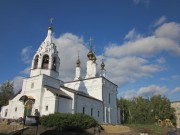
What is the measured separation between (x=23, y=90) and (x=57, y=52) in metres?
7.69

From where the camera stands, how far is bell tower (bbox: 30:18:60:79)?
1173 inches

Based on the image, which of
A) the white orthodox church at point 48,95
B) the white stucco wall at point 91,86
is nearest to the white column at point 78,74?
the white stucco wall at point 91,86

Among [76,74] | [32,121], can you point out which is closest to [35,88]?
[32,121]

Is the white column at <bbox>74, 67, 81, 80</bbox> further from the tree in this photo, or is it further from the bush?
the bush

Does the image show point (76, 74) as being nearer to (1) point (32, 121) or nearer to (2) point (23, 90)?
(2) point (23, 90)

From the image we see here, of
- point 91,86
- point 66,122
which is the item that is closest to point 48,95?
point 66,122

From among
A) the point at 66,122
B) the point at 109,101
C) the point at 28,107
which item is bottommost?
the point at 66,122

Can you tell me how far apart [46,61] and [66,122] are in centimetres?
1242

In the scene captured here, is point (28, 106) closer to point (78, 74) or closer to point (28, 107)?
point (28, 107)

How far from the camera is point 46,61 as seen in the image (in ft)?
99.7

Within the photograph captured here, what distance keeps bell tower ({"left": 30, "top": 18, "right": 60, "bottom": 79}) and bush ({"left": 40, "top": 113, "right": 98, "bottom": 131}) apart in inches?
385

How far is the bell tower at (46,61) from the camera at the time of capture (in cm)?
2980

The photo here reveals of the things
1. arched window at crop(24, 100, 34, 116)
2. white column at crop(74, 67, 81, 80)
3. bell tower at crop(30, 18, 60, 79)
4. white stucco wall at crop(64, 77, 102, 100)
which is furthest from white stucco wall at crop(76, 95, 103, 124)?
white column at crop(74, 67, 81, 80)

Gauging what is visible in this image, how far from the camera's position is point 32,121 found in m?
16.6
